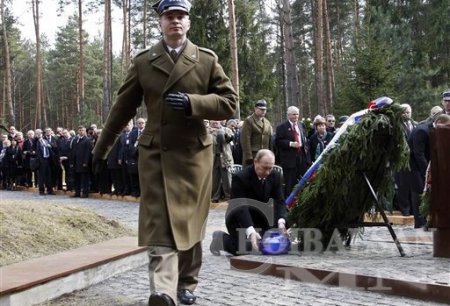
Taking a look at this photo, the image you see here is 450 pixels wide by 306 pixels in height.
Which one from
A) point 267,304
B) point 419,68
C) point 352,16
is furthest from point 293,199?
point 352,16

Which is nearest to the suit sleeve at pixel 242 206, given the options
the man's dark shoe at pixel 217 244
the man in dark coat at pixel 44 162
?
the man's dark shoe at pixel 217 244

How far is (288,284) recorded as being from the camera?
17.8 ft

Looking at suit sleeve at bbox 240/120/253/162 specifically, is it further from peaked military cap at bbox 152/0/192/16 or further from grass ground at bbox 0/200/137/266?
peaked military cap at bbox 152/0/192/16

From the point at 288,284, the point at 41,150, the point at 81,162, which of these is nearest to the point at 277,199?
the point at 288,284

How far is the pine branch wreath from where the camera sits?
→ 6418 millimetres

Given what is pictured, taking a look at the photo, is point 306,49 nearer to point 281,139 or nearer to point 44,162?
point 44,162

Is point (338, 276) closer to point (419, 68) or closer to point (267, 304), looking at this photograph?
point (267, 304)

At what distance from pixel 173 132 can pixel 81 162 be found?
13120 mm

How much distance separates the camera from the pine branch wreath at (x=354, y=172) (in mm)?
6418

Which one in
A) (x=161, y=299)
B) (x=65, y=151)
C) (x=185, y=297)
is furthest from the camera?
(x=65, y=151)

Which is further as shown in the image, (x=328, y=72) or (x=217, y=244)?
(x=328, y=72)

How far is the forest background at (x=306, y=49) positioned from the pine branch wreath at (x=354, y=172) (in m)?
12.4

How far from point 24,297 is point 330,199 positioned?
10.7 ft

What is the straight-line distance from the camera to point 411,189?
988 centimetres
